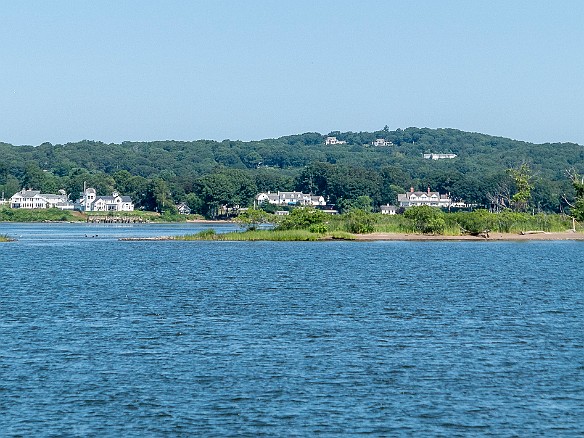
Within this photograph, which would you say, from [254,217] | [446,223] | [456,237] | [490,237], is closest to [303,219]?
[254,217]

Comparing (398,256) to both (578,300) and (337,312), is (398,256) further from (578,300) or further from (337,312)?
(337,312)

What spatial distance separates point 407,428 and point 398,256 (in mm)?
57084

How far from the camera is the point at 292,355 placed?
28.5 meters

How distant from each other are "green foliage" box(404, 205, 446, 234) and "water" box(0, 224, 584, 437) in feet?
150

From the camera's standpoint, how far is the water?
21344 millimetres

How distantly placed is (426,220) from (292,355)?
77.1 meters

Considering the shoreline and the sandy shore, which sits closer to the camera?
the shoreline

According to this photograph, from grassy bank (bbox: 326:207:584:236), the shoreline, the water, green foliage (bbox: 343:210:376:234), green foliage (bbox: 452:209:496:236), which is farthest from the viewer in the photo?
green foliage (bbox: 343:210:376:234)

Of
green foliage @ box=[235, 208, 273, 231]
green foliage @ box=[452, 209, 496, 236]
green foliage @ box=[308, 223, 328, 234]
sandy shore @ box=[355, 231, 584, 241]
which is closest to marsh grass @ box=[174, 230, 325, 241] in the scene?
green foliage @ box=[308, 223, 328, 234]

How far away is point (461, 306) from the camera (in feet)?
134

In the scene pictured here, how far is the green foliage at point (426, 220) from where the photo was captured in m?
104

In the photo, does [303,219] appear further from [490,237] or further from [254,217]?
[490,237]

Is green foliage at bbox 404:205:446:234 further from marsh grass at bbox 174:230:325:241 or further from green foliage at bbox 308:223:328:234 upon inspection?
marsh grass at bbox 174:230:325:241

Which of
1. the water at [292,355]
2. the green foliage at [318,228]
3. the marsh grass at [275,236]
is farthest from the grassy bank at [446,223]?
the water at [292,355]
